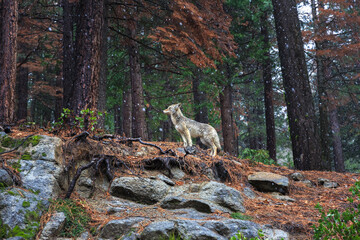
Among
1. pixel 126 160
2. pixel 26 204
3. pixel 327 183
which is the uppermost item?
pixel 126 160

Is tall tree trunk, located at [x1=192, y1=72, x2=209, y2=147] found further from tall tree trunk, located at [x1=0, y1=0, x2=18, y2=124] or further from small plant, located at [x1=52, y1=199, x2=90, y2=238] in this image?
small plant, located at [x1=52, y1=199, x2=90, y2=238]

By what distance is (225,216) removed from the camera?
4.55m

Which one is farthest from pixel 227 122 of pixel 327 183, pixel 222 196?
pixel 222 196

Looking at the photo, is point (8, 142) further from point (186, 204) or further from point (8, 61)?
point (8, 61)

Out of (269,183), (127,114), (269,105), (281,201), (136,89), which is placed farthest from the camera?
(127,114)

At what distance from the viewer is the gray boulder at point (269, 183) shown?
6.42 m

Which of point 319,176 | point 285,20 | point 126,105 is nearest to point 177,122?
point 319,176

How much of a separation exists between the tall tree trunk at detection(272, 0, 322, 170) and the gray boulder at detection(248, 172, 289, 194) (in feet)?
8.26

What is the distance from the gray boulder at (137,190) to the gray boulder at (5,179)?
1.64 meters

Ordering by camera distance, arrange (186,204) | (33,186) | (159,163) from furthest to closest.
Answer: (159,163), (186,204), (33,186)

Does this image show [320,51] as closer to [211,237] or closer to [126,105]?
[126,105]

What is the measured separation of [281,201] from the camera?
5945 mm

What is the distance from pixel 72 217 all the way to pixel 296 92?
24.7 feet

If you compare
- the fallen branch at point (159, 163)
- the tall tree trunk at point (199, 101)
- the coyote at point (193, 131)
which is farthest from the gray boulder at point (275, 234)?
the tall tree trunk at point (199, 101)
